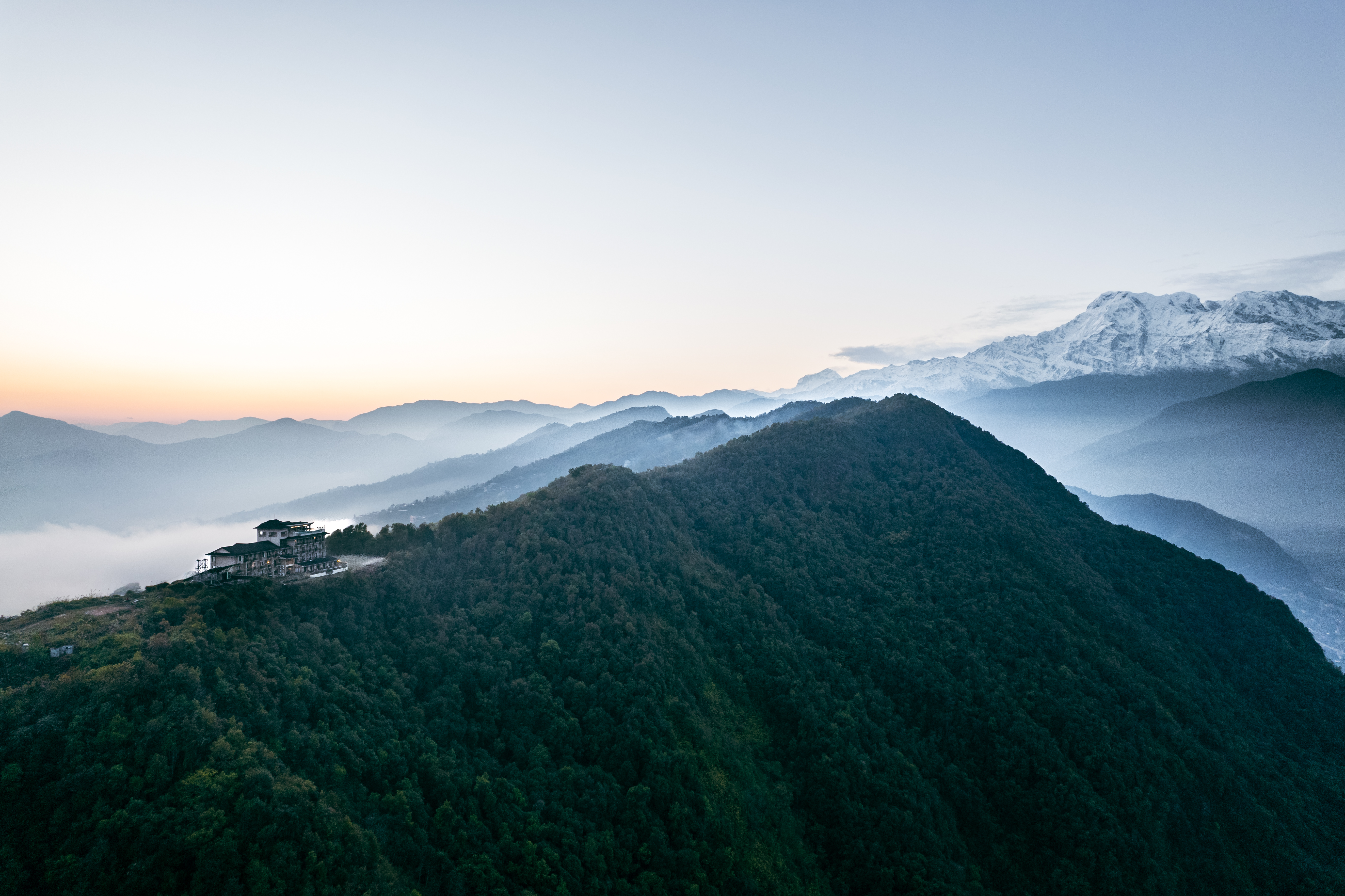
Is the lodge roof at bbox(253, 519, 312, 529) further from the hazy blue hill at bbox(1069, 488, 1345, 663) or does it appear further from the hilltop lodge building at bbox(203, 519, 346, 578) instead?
the hazy blue hill at bbox(1069, 488, 1345, 663)

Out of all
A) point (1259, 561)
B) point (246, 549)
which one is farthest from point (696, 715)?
point (1259, 561)

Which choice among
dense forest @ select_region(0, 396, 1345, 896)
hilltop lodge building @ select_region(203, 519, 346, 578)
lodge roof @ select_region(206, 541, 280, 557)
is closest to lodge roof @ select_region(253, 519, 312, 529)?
hilltop lodge building @ select_region(203, 519, 346, 578)

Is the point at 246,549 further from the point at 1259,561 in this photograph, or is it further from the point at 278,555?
the point at 1259,561

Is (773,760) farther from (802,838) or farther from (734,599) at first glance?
(734,599)

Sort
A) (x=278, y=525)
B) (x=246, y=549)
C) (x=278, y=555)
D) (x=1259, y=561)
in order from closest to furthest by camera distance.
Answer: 1. (x=246, y=549)
2. (x=278, y=555)
3. (x=278, y=525)
4. (x=1259, y=561)

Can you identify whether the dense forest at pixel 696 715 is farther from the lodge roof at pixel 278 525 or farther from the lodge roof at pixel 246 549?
the lodge roof at pixel 278 525

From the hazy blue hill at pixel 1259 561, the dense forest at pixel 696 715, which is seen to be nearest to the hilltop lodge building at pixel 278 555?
the dense forest at pixel 696 715
